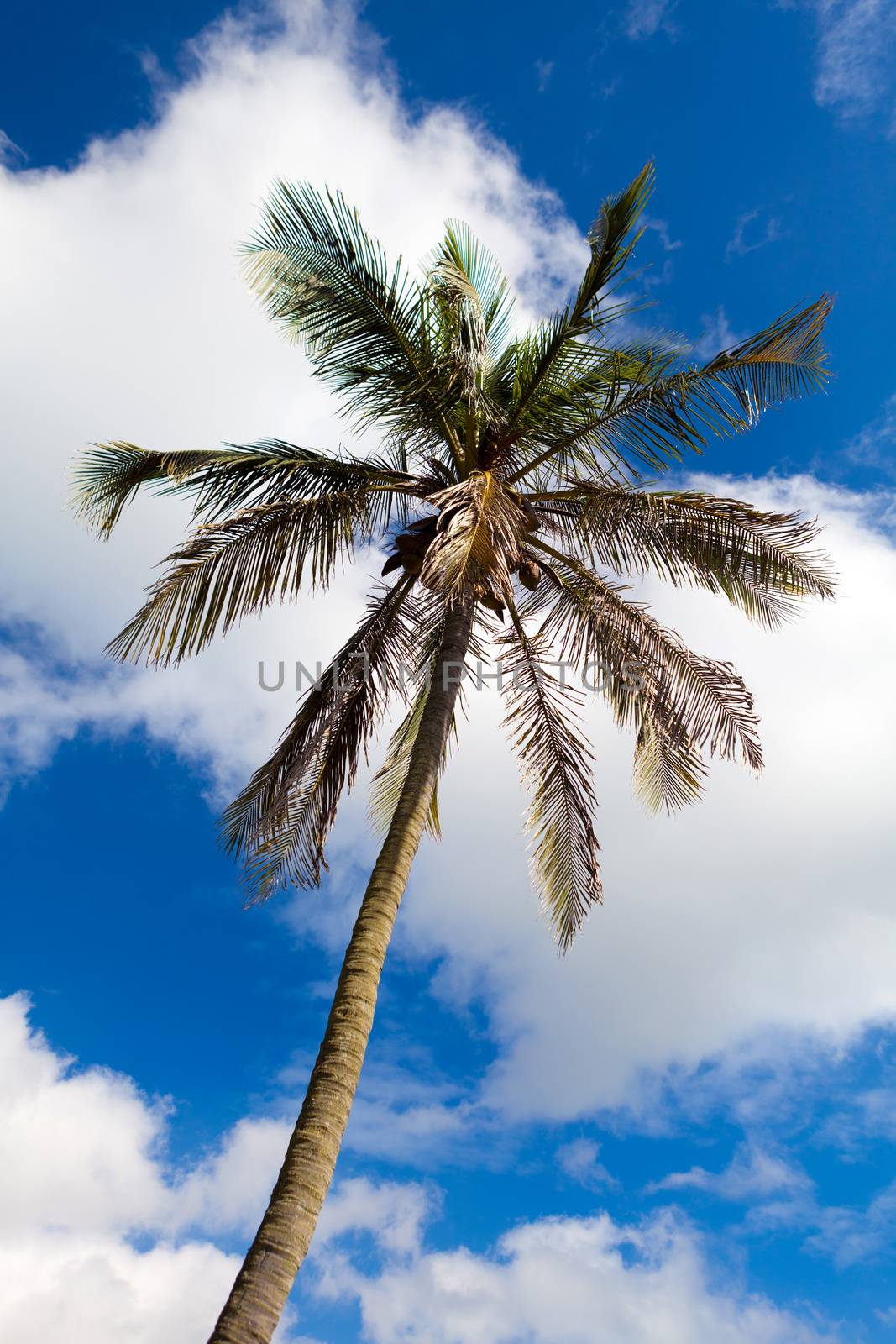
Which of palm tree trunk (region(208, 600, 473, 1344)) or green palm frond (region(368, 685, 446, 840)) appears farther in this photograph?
green palm frond (region(368, 685, 446, 840))

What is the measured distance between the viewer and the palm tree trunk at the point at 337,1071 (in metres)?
4.98

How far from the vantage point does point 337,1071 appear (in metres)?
5.96

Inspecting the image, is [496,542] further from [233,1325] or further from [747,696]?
[233,1325]

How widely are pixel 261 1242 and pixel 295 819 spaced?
4.57 metres

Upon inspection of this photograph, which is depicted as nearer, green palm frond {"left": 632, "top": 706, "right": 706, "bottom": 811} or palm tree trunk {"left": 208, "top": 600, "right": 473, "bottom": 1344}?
palm tree trunk {"left": 208, "top": 600, "right": 473, "bottom": 1344}

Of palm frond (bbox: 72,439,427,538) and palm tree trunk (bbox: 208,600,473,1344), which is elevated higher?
palm frond (bbox: 72,439,427,538)

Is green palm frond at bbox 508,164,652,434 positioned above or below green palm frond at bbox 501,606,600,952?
above

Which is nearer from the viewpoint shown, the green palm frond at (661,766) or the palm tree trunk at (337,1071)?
the palm tree trunk at (337,1071)

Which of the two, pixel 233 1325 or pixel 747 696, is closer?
pixel 233 1325

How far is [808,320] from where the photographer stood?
8234mm

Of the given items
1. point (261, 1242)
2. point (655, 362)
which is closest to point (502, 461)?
point (655, 362)

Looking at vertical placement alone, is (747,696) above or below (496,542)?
above

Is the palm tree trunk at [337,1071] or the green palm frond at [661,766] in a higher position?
the green palm frond at [661,766]

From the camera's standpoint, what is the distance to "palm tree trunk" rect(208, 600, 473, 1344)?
16.4 feet
